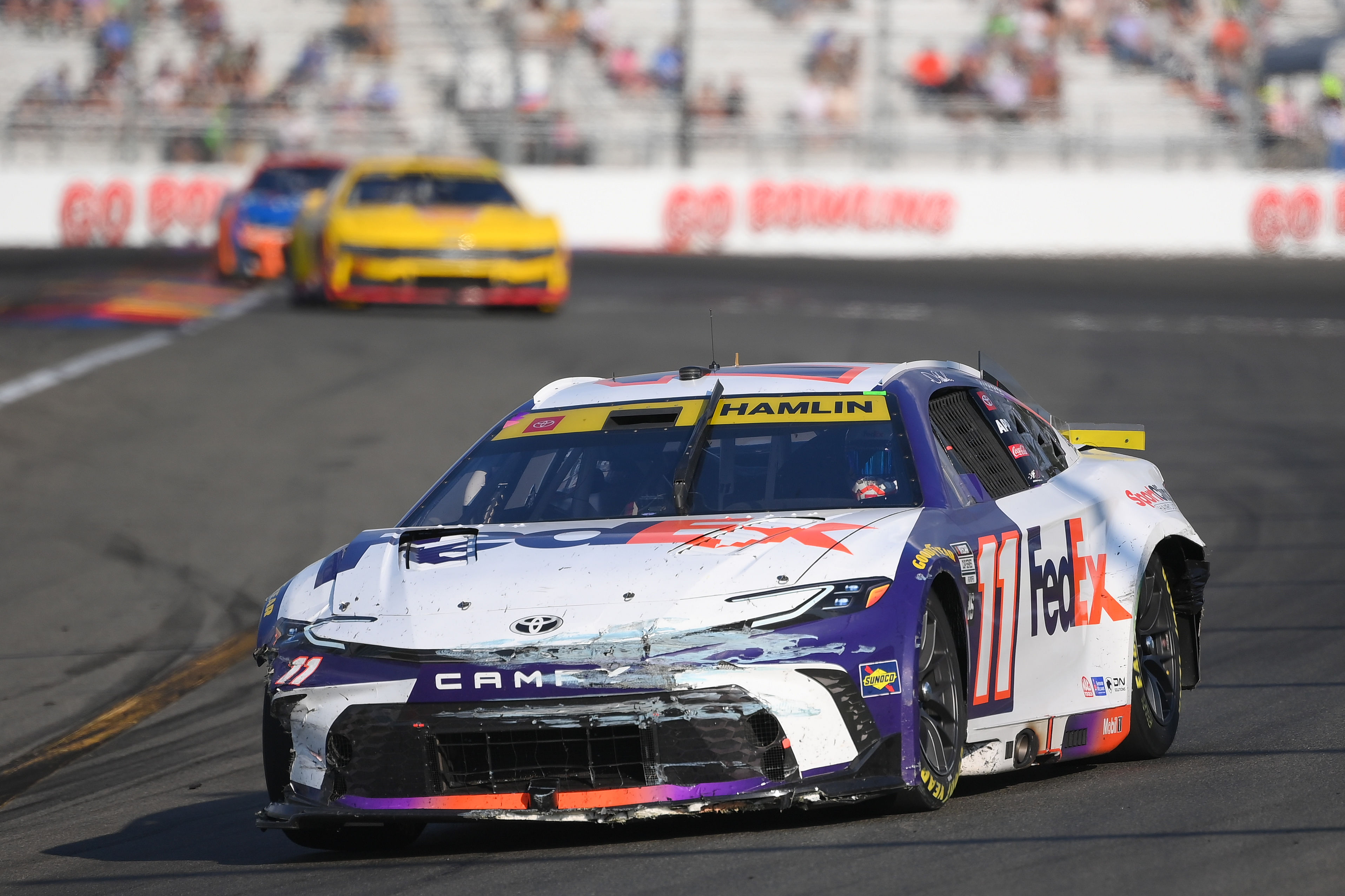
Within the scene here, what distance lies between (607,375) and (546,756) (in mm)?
11169

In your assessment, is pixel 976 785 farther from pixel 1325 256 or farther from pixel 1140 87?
pixel 1140 87

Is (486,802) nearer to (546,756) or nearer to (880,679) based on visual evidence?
(546,756)

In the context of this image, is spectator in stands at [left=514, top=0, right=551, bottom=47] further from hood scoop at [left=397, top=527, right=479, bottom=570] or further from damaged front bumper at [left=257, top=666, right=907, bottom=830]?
damaged front bumper at [left=257, top=666, right=907, bottom=830]

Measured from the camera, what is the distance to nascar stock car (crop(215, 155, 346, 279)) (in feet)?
73.4

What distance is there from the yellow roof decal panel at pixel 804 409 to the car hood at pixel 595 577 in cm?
51

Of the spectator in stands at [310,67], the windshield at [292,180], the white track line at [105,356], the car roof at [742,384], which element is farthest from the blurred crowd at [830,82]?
the car roof at [742,384]

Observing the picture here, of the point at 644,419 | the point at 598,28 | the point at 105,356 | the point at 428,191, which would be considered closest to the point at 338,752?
the point at 644,419

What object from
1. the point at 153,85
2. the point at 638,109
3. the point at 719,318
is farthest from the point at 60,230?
the point at 719,318

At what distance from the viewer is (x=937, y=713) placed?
5258 millimetres

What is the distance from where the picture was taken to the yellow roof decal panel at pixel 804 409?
5953 millimetres

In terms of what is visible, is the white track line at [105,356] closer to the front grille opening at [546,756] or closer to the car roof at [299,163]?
the car roof at [299,163]

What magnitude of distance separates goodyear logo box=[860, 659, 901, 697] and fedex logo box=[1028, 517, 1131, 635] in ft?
3.35

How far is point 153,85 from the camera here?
31.5 metres

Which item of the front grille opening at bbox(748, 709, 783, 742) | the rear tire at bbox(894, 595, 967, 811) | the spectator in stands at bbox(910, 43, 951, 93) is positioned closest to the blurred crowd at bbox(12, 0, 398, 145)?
the spectator in stands at bbox(910, 43, 951, 93)
